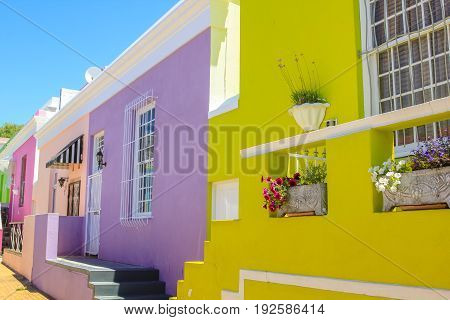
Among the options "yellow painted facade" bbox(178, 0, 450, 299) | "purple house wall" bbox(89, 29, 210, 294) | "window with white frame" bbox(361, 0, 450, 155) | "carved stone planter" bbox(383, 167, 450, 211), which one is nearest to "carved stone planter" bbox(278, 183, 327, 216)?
"yellow painted facade" bbox(178, 0, 450, 299)

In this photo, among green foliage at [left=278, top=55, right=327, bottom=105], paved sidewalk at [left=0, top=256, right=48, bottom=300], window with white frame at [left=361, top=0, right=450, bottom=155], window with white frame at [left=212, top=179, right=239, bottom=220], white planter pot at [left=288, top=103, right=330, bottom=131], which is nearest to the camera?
window with white frame at [left=361, top=0, right=450, bottom=155]

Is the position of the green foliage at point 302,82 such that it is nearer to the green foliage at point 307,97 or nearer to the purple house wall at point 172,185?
the green foliage at point 307,97

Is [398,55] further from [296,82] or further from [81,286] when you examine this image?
[81,286]

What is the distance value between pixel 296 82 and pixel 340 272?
9.18ft

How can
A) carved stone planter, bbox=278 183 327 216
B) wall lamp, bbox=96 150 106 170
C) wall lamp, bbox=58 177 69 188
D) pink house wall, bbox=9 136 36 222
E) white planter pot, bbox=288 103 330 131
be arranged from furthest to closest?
pink house wall, bbox=9 136 36 222 → wall lamp, bbox=58 177 69 188 → wall lamp, bbox=96 150 106 170 → white planter pot, bbox=288 103 330 131 → carved stone planter, bbox=278 183 327 216

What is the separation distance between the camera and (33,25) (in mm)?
5824

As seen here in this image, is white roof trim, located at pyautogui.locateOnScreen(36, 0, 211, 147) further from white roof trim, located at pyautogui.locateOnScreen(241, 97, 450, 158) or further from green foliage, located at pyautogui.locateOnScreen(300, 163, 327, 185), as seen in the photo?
green foliage, located at pyautogui.locateOnScreen(300, 163, 327, 185)

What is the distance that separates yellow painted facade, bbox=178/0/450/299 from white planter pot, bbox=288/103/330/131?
0.12m

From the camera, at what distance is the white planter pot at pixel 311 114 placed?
17.2 ft

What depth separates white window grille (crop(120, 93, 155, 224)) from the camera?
943 cm

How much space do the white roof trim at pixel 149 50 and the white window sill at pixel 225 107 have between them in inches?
57.3

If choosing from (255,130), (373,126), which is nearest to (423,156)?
(373,126)

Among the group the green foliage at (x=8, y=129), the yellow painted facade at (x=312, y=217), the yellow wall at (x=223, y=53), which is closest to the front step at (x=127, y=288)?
the yellow painted facade at (x=312, y=217)

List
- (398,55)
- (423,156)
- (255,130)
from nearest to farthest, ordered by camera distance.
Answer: (423,156) < (398,55) < (255,130)
